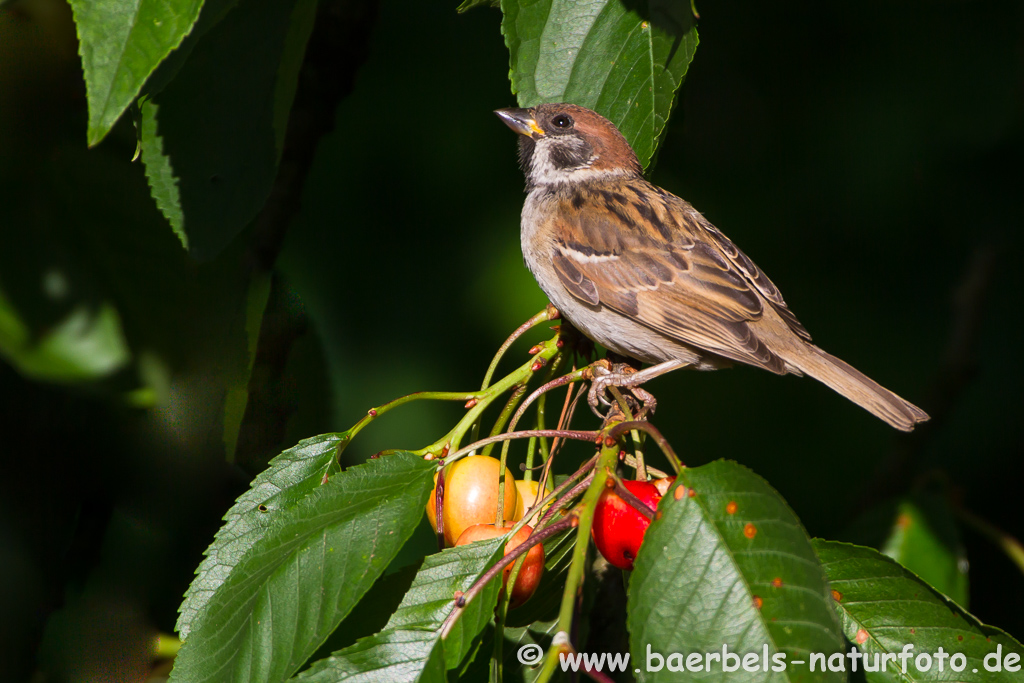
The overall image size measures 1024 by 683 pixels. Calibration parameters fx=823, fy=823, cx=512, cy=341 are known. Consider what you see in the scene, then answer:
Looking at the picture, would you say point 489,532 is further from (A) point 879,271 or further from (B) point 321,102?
(A) point 879,271

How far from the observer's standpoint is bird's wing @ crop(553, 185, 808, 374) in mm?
2775

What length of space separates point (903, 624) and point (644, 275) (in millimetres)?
1520

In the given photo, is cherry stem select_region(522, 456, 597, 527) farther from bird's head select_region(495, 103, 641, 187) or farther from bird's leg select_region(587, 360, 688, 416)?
bird's head select_region(495, 103, 641, 187)

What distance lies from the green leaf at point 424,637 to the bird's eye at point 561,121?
1941mm

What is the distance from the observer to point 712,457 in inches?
172

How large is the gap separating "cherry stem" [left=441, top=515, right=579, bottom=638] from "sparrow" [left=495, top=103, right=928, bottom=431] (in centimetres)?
90

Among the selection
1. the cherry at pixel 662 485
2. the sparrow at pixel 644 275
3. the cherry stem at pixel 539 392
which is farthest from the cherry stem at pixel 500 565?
the sparrow at pixel 644 275

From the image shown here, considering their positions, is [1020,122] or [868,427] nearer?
[1020,122]

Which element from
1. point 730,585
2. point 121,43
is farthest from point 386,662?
point 121,43

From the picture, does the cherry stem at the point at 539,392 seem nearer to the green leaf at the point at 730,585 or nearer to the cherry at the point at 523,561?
the cherry at the point at 523,561

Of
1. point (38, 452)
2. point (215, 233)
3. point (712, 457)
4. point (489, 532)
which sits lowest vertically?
point (712, 457)

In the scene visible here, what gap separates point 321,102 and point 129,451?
1.26 meters

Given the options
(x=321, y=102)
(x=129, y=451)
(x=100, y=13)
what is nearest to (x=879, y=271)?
(x=321, y=102)

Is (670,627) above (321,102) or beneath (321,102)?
beneath
